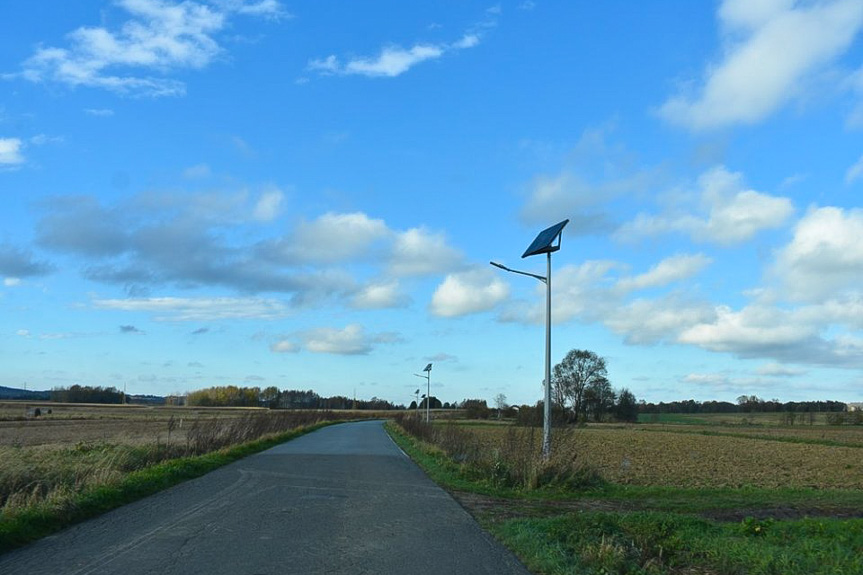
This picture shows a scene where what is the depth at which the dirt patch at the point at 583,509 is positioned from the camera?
1276 cm

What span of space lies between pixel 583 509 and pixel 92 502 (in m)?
8.90

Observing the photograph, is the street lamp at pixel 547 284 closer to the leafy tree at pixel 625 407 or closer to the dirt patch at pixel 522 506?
the dirt patch at pixel 522 506

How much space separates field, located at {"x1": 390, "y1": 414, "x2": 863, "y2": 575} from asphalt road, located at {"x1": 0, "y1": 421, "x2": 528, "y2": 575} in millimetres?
828

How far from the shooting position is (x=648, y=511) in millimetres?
12586

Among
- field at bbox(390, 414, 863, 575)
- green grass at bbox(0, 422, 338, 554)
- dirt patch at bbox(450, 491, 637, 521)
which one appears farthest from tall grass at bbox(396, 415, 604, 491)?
green grass at bbox(0, 422, 338, 554)

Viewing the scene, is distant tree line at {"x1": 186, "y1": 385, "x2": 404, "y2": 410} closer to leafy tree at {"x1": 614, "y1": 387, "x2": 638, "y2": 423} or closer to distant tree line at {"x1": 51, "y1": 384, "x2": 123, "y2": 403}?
distant tree line at {"x1": 51, "y1": 384, "x2": 123, "y2": 403}

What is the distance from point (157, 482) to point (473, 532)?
29.1ft

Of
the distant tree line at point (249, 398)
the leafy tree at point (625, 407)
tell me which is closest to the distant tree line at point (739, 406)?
the leafy tree at point (625, 407)

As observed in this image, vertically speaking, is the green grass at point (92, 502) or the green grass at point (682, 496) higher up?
the green grass at point (682, 496)

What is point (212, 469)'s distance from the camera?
21297mm

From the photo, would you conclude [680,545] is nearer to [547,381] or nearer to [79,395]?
[547,381]

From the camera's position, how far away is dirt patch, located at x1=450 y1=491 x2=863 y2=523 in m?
12.8

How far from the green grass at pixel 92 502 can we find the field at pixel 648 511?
659cm

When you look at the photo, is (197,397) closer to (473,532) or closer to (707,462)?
(707,462)
